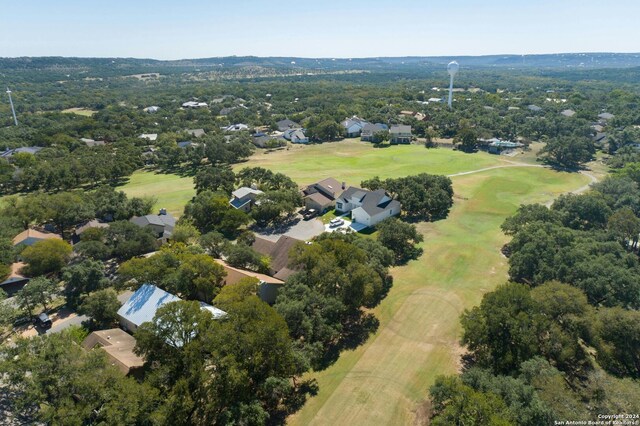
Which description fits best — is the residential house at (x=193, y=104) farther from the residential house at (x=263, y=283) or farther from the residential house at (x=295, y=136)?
the residential house at (x=263, y=283)

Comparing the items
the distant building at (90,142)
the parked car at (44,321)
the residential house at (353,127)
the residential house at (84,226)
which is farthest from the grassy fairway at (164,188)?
the residential house at (353,127)

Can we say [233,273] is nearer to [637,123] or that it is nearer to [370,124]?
[370,124]

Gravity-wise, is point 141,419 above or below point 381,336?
above

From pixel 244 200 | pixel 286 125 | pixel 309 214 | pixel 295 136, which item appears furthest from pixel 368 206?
pixel 286 125

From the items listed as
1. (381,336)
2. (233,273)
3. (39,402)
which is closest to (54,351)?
(39,402)

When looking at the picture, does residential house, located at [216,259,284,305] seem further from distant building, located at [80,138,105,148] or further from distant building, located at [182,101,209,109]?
distant building, located at [182,101,209,109]
